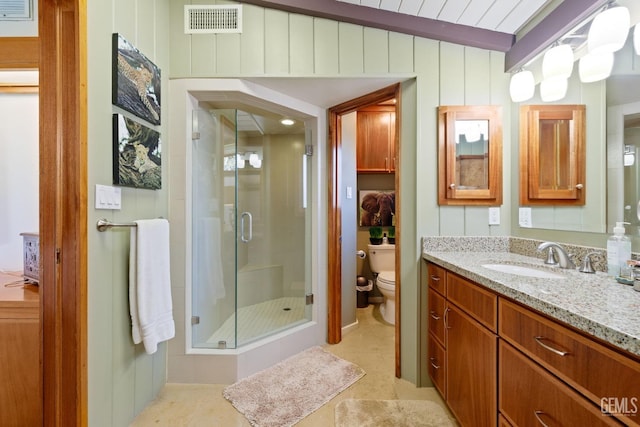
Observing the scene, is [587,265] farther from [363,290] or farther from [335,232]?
[363,290]

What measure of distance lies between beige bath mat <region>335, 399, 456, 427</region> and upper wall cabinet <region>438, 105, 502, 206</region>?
125 cm

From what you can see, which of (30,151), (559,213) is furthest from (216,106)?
(559,213)

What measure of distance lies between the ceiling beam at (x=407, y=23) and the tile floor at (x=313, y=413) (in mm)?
2298

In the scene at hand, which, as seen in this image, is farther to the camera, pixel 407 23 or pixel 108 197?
pixel 407 23

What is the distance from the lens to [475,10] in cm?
155

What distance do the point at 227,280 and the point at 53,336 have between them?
109 centimetres

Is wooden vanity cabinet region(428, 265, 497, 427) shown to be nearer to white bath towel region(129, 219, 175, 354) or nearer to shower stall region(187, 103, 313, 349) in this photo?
shower stall region(187, 103, 313, 349)

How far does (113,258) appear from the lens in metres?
1.29

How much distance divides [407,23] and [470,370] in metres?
2.02

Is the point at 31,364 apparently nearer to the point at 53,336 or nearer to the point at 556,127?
the point at 53,336

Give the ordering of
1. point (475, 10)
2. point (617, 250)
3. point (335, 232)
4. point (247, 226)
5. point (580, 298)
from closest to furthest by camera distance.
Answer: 1. point (580, 298)
2. point (617, 250)
3. point (475, 10)
4. point (335, 232)
5. point (247, 226)

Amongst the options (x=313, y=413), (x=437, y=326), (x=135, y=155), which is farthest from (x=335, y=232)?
(x=135, y=155)

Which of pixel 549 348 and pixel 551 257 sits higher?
pixel 551 257

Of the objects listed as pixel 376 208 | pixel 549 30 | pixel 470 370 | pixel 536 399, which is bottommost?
pixel 470 370
